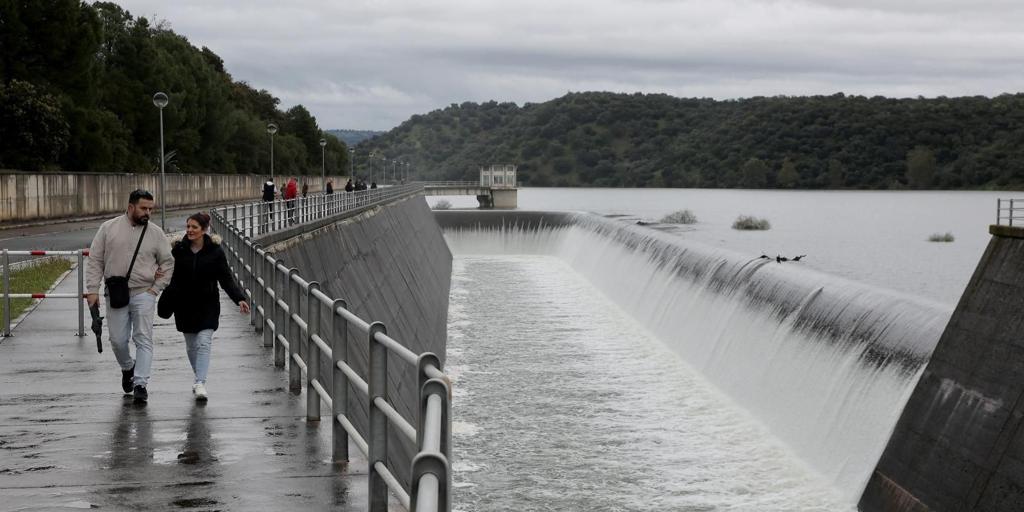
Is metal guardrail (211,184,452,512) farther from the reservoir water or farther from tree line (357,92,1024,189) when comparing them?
tree line (357,92,1024,189)

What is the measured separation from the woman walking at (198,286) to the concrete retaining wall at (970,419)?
801cm

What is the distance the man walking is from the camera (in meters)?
10.3

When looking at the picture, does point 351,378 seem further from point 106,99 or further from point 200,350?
point 106,99

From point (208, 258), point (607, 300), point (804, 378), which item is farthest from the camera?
point (607, 300)

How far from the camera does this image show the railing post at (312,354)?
934 cm

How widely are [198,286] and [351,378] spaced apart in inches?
Result: 136

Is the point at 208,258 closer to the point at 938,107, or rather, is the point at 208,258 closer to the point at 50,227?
the point at 50,227

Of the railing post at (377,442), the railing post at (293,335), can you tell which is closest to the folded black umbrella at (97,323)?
the railing post at (293,335)

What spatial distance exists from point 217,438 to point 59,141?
166ft

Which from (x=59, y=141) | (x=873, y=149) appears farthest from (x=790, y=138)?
(x=59, y=141)

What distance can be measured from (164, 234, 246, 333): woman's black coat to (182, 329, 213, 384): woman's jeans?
56 millimetres

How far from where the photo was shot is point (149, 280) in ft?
34.1

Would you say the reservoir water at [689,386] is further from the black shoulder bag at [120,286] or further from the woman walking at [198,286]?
the black shoulder bag at [120,286]

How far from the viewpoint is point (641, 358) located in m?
29.0
